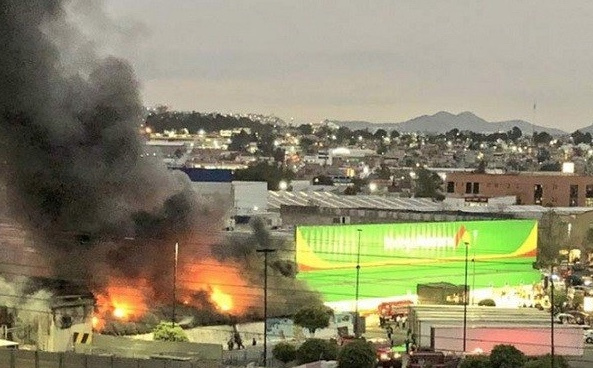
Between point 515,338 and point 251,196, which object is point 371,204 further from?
point 515,338

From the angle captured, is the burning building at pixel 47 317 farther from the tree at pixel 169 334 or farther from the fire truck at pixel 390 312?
the fire truck at pixel 390 312

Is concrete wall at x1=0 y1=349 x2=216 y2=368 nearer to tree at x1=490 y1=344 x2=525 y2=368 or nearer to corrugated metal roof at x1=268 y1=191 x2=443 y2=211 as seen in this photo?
tree at x1=490 y1=344 x2=525 y2=368

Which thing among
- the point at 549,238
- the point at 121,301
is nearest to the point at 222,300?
the point at 121,301

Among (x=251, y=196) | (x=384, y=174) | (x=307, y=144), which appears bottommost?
(x=251, y=196)

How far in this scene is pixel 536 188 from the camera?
39812mm

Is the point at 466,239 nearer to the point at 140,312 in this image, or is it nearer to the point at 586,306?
the point at 586,306

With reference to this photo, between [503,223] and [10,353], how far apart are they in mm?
14877

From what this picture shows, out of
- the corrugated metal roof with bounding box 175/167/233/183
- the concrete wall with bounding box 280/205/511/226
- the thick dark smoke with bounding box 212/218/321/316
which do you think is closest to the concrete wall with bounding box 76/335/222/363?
the thick dark smoke with bounding box 212/218/321/316

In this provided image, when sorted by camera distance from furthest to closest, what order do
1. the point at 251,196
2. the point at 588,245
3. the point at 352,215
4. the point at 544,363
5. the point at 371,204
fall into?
the point at 588,245
the point at 371,204
the point at 251,196
the point at 352,215
the point at 544,363

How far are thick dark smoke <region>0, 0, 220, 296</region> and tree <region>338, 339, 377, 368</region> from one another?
6063mm

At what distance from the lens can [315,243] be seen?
17.8 metres

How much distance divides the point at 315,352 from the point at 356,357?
91 centimetres

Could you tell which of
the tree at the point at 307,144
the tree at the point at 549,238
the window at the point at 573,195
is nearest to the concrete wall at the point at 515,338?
the tree at the point at 549,238

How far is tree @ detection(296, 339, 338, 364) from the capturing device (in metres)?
12.2
